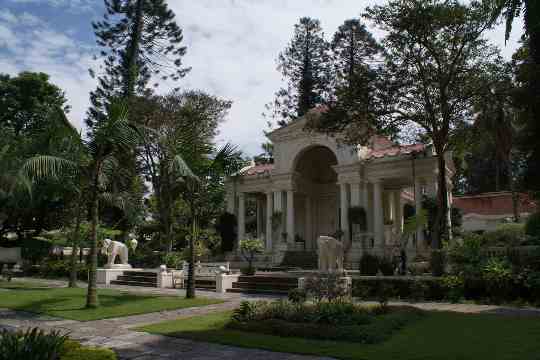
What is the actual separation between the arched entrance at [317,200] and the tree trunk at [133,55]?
47.1ft

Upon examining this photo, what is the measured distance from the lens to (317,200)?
34969mm

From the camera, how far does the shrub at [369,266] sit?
1861cm

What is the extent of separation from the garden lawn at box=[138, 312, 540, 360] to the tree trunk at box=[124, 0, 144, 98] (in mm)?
27323

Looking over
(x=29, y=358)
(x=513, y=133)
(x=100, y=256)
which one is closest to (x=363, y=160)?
(x=513, y=133)

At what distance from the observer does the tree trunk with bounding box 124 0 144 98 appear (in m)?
34.5

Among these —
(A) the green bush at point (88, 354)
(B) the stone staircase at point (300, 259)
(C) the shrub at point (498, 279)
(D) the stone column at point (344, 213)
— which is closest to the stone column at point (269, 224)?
(B) the stone staircase at point (300, 259)

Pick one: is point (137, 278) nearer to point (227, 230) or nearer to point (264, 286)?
point (264, 286)

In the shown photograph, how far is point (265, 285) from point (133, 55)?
2368cm

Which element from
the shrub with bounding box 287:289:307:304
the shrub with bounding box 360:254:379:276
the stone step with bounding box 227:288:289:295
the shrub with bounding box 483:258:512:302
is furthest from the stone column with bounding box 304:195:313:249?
the shrub with bounding box 287:289:307:304

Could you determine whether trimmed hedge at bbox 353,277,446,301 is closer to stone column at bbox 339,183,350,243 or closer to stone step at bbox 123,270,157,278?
stone step at bbox 123,270,157,278

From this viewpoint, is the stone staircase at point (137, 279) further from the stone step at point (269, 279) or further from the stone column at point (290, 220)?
the stone column at point (290, 220)

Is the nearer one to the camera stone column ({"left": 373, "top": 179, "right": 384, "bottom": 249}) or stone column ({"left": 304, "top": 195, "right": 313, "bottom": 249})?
stone column ({"left": 373, "top": 179, "right": 384, "bottom": 249})

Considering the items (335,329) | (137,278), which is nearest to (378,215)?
(137,278)

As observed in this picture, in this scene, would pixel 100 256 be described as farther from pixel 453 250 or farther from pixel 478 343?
pixel 478 343
